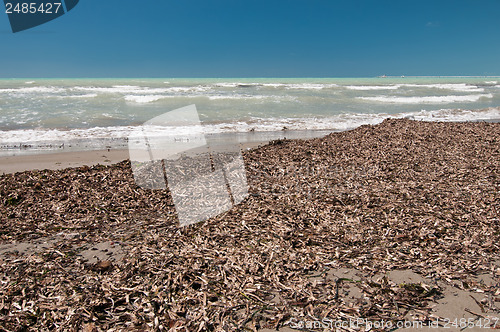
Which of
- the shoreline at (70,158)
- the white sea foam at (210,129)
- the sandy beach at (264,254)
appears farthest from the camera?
the white sea foam at (210,129)

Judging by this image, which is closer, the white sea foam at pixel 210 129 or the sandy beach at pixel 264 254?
the sandy beach at pixel 264 254

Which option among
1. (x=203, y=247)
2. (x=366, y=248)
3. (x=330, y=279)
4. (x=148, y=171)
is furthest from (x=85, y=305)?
(x=148, y=171)

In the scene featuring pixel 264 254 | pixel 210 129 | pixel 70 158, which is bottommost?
pixel 264 254

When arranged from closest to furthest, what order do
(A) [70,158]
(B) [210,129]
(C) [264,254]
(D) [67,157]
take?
(C) [264,254] → (A) [70,158] → (D) [67,157] → (B) [210,129]

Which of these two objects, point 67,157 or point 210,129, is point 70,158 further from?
point 210,129

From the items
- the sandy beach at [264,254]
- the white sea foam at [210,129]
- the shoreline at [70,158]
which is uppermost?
the white sea foam at [210,129]

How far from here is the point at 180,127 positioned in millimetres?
11930

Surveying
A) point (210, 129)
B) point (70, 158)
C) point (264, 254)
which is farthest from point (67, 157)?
point (264, 254)

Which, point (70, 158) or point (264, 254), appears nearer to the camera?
point (264, 254)

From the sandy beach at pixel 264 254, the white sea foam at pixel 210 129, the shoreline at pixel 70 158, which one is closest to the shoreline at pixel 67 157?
the shoreline at pixel 70 158

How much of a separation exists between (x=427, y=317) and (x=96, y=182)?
465 centimetres

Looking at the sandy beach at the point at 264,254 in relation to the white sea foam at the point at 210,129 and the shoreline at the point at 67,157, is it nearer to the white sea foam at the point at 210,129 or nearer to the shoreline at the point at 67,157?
the shoreline at the point at 67,157

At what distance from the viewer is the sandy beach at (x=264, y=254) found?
2.19 m

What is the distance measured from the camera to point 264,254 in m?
2.86
